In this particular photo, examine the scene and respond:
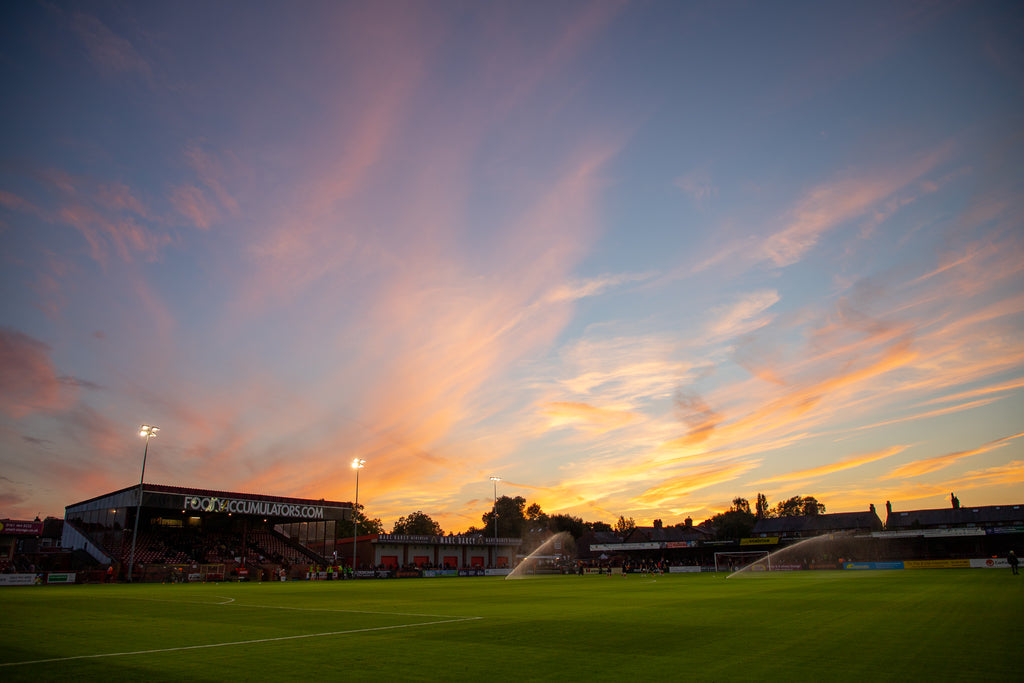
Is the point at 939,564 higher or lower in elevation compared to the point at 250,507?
lower

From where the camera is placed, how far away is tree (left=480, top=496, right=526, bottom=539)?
580 ft

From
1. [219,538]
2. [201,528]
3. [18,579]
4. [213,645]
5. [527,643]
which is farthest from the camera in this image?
[201,528]

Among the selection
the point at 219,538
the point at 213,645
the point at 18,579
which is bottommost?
the point at 18,579

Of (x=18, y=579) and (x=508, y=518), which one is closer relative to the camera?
(x=18, y=579)

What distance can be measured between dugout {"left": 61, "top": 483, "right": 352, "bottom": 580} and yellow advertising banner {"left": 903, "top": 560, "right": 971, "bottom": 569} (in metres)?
68.2

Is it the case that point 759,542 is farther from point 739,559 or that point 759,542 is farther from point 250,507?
point 250,507

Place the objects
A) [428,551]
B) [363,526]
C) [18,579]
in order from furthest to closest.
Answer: [363,526], [428,551], [18,579]

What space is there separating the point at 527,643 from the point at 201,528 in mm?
76557

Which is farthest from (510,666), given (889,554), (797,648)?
(889,554)

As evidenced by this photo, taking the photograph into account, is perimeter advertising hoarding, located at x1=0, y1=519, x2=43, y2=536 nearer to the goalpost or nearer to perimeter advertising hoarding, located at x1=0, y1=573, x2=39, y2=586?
perimeter advertising hoarding, located at x1=0, y1=573, x2=39, y2=586

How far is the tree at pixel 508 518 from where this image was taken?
177 meters

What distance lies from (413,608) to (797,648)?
50.1 feet

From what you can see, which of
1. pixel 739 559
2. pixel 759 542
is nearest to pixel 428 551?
pixel 739 559

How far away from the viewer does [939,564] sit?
65.2 m
